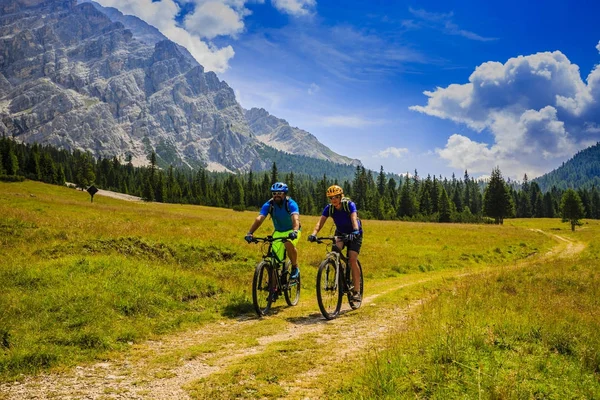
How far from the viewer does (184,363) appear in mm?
A: 6426

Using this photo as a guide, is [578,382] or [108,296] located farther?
[108,296]

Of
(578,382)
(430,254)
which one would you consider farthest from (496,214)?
(578,382)

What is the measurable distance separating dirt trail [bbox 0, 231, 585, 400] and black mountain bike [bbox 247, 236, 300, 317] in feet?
2.77

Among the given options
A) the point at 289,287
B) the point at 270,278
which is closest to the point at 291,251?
the point at 270,278

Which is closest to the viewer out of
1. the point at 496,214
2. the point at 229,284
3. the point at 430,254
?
the point at 229,284

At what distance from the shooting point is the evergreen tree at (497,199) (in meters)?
83.8

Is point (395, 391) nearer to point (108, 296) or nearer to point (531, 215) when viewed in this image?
point (108, 296)

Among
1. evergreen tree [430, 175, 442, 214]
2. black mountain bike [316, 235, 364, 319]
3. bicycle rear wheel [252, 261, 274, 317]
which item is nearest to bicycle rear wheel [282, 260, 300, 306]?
bicycle rear wheel [252, 261, 274, 317]

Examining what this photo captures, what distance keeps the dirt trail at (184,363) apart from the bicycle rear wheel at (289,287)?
5.14 feet

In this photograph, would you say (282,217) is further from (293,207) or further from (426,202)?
(426,202)

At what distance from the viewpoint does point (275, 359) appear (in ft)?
20.4

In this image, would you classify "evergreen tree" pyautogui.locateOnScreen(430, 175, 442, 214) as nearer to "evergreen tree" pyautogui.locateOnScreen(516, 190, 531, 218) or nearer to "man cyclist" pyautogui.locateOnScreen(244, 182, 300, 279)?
"evergreen tree" pyautogui.locateOnScreen(516, 190, 531, 218)

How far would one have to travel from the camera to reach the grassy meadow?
4941 mm

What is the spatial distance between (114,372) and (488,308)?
8.52 metres
